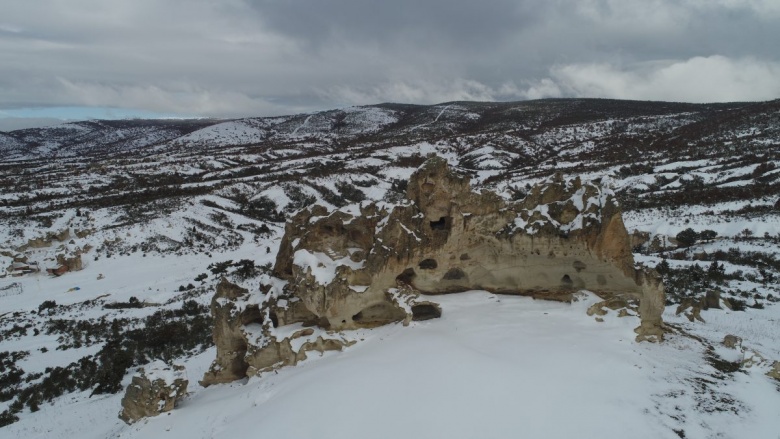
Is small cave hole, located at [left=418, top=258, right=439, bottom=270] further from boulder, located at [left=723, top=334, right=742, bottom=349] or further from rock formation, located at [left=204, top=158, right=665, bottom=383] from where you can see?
boulder, located at [left=723, top=334, right=742, bottom=349]

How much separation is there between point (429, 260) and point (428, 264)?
17 cm

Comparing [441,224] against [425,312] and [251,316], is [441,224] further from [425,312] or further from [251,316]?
[251,316]

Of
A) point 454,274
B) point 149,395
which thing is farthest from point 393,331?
→ point 149,395

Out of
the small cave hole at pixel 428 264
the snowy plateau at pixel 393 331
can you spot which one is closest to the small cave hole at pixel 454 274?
the small cave hole at pixel 428 264

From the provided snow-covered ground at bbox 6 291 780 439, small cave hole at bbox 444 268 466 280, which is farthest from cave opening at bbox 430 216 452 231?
snow-covered ground at bbox 6 291 780 439

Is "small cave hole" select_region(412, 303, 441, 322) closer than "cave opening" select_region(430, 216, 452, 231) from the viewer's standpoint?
Yes

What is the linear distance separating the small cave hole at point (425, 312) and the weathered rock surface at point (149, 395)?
7.93 m

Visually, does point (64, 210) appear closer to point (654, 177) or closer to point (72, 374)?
point (72, 374)

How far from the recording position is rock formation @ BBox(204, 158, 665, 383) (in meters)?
14.9

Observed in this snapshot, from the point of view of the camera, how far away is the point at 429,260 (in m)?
17.2

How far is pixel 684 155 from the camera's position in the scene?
77.6 m

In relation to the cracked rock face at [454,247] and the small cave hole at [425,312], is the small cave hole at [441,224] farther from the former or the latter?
the small cave hole at [425,312]

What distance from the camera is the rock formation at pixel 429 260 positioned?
14938 millimetres

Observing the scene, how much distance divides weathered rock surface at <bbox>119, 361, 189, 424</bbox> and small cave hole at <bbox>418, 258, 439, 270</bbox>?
902 centimetres
